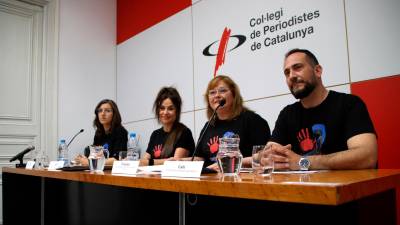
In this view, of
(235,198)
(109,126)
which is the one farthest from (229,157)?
(109,126)

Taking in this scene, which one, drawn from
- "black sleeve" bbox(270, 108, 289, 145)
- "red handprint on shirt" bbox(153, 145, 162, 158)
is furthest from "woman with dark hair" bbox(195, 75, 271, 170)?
"red handprint on shirt" bbox(153, 145, 162, 158)

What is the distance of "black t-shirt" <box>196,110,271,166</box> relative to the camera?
1.92m

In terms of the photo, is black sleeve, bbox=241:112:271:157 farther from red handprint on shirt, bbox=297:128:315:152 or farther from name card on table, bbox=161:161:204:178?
name card on table, bbox=161:161:204:178

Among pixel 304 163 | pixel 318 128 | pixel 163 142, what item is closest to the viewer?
pixel 304 163

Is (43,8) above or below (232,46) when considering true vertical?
above

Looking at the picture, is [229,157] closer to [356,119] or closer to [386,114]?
[356,119]

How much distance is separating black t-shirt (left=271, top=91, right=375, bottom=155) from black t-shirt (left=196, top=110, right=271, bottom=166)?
0.24 metres

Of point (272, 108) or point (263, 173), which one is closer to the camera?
point (263, 173)

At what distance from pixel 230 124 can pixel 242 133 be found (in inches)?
4.3

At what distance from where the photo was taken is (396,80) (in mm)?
1923

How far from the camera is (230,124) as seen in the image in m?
1.99

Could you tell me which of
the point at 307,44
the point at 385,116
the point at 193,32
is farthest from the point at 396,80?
the point at 193,32

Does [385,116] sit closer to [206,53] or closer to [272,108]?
[272,108]

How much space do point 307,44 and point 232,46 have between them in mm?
713
